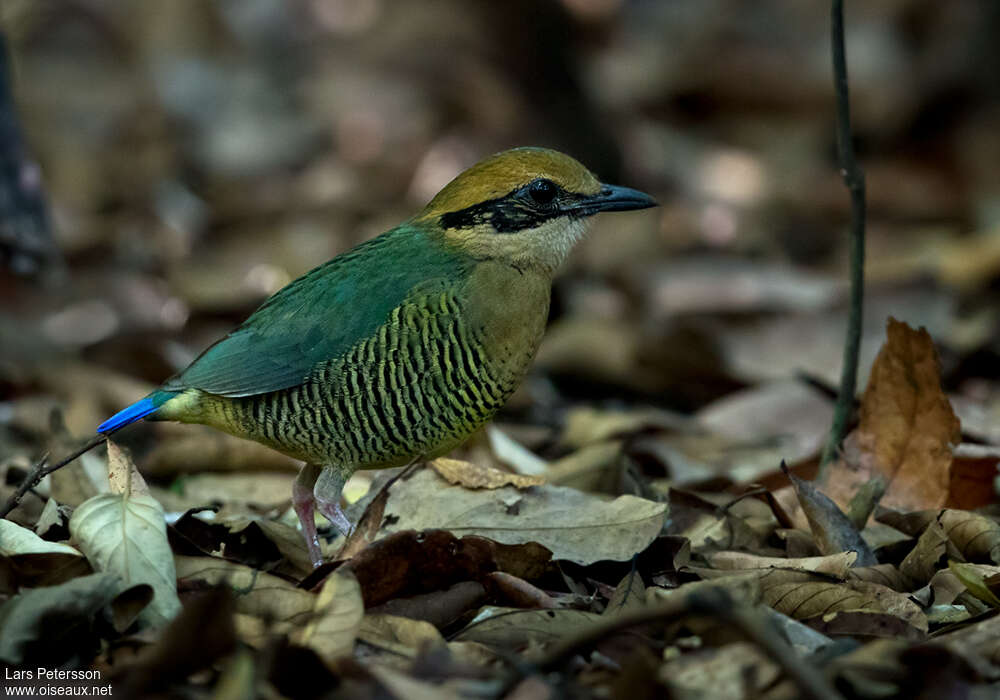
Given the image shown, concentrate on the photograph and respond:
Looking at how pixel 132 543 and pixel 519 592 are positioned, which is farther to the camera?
pixel 519 592

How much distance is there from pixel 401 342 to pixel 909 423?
195 centimetres

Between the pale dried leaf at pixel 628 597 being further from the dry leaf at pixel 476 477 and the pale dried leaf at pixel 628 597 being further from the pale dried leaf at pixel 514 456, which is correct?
the pale dried leaf at pixel 514 456

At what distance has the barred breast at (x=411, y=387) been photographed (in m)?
4.64

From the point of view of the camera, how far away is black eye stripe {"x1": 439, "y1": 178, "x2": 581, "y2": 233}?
500cm

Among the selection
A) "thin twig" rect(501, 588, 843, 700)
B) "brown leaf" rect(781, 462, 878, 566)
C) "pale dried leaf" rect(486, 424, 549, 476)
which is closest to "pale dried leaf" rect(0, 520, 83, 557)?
"thin twig" rect(501, 588, 843, 700)

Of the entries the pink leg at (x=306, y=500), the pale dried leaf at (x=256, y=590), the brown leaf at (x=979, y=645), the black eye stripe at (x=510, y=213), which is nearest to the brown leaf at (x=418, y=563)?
the pale dried leaf at (x=256, y=590)

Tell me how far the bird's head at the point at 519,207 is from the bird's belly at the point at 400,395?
0.39 metres

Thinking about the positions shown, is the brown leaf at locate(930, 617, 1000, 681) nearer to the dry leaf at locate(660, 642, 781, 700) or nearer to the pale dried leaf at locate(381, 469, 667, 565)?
the dry leaf at locate(660, 642, 781, 700)

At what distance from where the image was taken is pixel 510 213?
501cm

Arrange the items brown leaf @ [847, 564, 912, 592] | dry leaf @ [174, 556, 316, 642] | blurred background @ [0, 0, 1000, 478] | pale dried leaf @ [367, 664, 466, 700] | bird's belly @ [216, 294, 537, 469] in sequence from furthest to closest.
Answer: blurred background @ [0, 0, 1000, 478], bird's belly @ [216, 294, 537, 469], brown leaf @ [847, 564, 912, 592], dry leaf @ [174, 556, 316, 642], pale dried leaf @ [367, 664, 466, 700]

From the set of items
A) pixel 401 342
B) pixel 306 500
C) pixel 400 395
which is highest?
pixel 401 342

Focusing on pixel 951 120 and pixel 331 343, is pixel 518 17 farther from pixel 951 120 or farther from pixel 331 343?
pixel 331 343

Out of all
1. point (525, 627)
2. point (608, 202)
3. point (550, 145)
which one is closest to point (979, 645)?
point (525, 627)

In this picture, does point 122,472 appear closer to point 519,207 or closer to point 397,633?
point 397,633
